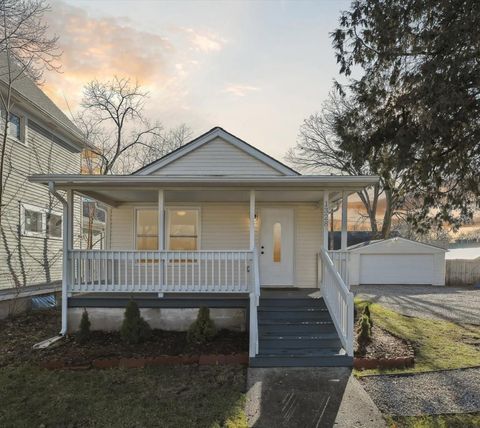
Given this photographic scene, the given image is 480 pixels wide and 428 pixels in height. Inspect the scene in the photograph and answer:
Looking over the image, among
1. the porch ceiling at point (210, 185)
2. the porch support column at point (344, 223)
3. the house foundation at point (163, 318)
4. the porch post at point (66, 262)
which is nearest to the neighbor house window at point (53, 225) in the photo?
the porch ceiling at point (210, 185)

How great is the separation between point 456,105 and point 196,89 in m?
8.40

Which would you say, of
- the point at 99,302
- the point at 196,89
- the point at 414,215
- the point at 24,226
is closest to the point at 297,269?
the point at 414,215

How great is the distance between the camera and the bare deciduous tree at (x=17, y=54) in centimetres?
1128

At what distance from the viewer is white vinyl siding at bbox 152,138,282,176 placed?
10.3 meters

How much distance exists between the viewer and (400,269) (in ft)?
66.5

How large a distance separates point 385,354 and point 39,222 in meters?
12.5

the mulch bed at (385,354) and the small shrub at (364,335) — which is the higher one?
the small shrub at (364,335)

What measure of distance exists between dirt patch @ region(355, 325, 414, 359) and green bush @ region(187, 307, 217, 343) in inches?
108

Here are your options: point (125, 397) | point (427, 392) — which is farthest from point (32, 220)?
point (427, 392)

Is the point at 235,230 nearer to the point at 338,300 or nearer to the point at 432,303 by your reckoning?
the point at 338,300

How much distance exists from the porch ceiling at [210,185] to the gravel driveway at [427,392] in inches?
145

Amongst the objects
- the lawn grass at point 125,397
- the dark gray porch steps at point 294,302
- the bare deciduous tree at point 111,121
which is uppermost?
the bare deciduous tree at point 111,121

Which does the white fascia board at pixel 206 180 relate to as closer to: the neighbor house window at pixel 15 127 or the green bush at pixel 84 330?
the green bush at pixel 84 330

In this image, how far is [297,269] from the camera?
10195 millimetres
